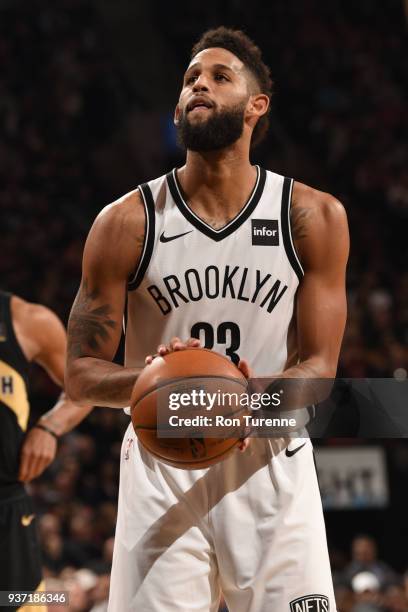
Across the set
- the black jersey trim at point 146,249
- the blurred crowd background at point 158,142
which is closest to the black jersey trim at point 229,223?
the black jersey trim at point 146,249

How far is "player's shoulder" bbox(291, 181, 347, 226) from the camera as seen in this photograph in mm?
3525

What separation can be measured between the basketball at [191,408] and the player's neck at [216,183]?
0.75 m

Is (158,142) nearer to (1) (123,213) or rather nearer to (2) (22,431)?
(2) (22,431)

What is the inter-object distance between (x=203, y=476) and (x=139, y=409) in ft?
1.40

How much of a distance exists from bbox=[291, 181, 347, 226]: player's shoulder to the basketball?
753 millimetres

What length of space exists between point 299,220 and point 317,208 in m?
0.08

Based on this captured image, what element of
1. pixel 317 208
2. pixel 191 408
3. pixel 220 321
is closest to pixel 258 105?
pixel 317 208

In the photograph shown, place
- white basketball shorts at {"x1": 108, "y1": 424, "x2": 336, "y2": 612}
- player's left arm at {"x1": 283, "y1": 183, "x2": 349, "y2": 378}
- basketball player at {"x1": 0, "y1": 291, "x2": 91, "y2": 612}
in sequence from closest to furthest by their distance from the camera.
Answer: white basketball shorts at {"x1": 108, "y1": 424, "x2": 336, "y2": 612} → player's left arm at {"x1": 283, "y1": 183, "x2": 349, "y2": 378} → basketball player at {"x1": 0, "y1": 291, "x2": 91, "y2": 612}

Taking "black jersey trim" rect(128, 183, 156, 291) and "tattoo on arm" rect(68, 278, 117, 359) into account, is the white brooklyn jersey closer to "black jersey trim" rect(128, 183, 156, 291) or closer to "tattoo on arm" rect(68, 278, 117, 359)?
"black jersey trim" rect(128, 183, 156, 291)

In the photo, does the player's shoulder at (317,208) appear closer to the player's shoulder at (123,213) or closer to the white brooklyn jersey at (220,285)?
the white brooklyn jersey at (220,285)

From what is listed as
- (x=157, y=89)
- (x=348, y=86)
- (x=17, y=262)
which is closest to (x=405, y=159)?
(x=348, y=86)

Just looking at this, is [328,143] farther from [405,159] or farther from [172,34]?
[172,34]

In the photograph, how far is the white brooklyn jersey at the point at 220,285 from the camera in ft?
11.3

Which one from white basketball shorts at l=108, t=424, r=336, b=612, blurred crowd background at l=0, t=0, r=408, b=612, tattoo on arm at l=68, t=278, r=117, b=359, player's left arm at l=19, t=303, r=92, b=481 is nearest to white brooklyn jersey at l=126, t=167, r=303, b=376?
tattoo on arm at l=68, t=278, r=117, b=359
